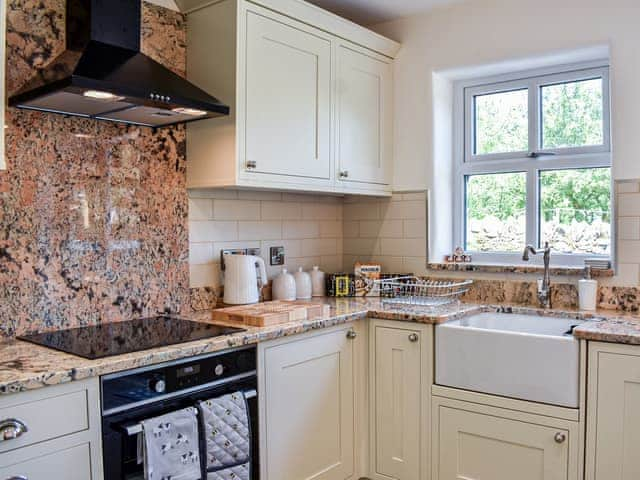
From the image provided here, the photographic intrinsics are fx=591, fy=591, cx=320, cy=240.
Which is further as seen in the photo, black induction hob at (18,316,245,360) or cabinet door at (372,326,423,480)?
cabinet door at (372,326,423,480)

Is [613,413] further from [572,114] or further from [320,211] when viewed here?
[320,211]

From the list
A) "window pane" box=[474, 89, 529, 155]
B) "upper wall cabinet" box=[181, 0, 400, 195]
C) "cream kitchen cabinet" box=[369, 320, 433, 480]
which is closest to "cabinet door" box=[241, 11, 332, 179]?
"upper wall cabinet" box=[181, 0, 400, 195]

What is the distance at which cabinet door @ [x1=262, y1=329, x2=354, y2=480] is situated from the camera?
222 cm

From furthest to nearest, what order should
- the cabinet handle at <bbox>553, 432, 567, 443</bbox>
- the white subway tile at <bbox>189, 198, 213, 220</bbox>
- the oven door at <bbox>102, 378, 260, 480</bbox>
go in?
1. the white subway tile at <bbox>189, 198, 213, 220</bbox>
2. the cabinet handle at <bbox>553, 432, 567, 443</bbox>
3. the oven door at <bbox>102, 378, 260, 480</bbox>

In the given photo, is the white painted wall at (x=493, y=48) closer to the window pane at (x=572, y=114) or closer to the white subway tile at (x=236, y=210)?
the window pane at (x=572, y=114)

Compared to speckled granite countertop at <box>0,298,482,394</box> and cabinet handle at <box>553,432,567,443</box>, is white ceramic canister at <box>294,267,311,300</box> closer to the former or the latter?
speckled granite countertop at <box>0,298,482,394</box>

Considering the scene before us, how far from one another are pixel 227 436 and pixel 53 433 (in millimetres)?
570

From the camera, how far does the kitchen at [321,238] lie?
1.92 m

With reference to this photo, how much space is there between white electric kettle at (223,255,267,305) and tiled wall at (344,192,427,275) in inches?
36.5

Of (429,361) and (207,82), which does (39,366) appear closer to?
(207,82)

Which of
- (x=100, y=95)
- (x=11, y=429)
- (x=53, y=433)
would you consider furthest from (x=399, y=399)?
(x=100, y=95)

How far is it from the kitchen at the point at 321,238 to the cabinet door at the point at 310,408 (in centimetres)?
1

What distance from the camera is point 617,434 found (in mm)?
2070

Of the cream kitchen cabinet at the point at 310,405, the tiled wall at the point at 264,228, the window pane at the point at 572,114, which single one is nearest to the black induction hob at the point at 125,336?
the cream kitchen cabinet at the point at 310,405
